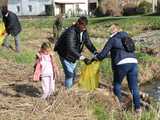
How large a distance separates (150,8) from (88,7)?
28886mm

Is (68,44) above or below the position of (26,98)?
above

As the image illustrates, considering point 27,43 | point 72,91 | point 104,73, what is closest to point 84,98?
point 72,91

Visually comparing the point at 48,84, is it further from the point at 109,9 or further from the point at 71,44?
the point at 109,9

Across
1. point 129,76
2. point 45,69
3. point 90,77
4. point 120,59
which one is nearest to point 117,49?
point 120,59

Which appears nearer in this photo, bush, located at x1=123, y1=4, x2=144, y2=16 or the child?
the child

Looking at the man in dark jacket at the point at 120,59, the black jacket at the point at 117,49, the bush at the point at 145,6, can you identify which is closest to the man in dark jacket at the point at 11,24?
the man in dark jacket at the point at 120,59

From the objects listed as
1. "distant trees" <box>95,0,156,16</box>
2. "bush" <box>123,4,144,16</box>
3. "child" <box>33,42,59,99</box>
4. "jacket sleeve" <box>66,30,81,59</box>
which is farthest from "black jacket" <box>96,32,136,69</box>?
"bush" <box>123,4,144,16</box>

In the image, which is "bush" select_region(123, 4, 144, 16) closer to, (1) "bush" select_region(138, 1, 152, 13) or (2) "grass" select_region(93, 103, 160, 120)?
(1) "bush" select_region(138, 1, 152, 13)

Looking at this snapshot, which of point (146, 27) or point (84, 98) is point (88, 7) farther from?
point (84, 98)

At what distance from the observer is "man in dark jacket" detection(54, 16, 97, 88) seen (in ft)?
45.5

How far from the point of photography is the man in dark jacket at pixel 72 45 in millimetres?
13859

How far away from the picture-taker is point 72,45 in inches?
546

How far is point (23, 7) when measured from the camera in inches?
3666

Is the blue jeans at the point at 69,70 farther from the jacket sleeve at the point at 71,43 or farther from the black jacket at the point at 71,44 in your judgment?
the jacket sleeve at the point at 71,43
